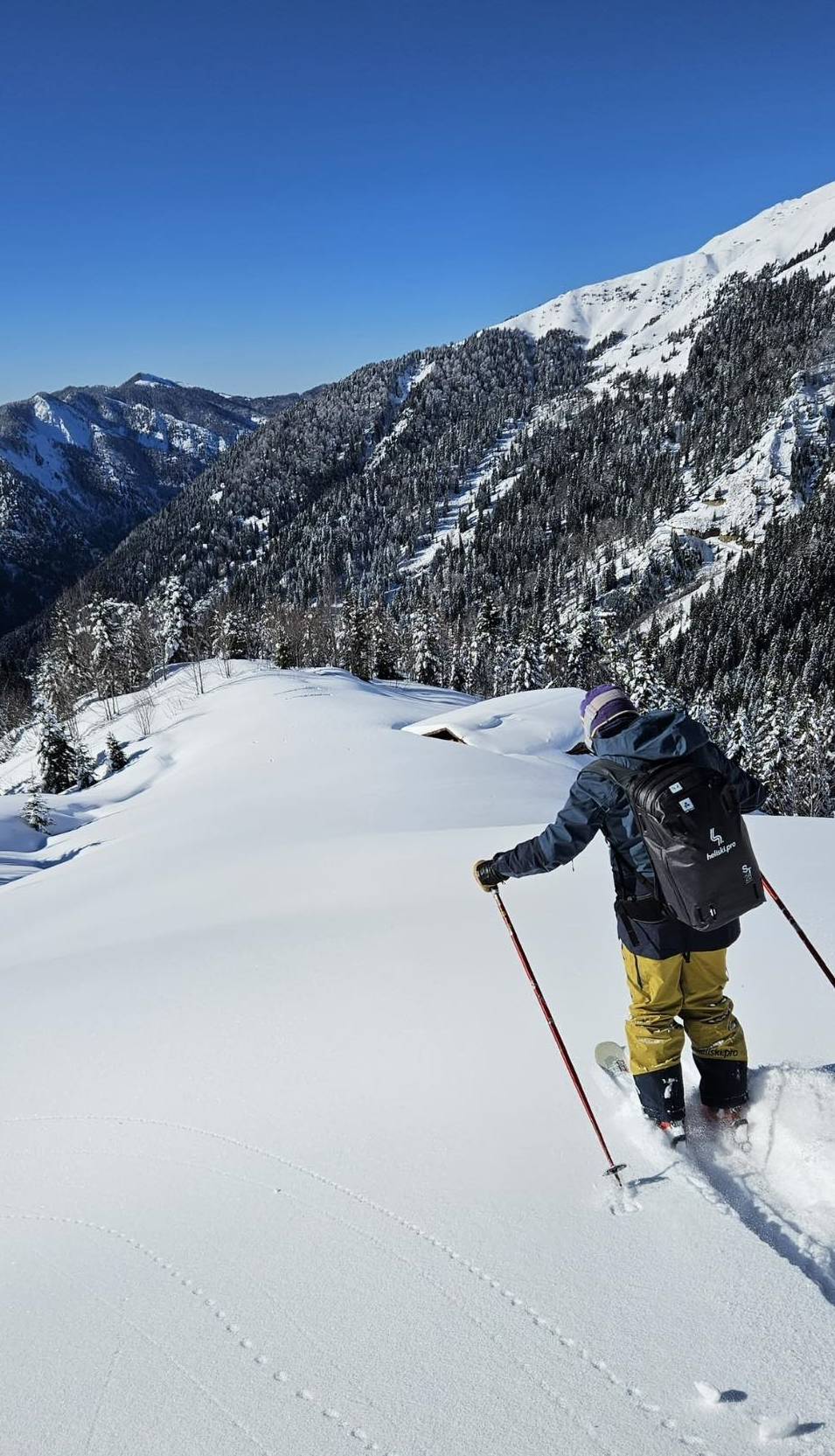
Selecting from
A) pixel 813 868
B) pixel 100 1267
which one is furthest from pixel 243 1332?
pixel 813 868

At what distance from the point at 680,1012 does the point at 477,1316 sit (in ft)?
5.78

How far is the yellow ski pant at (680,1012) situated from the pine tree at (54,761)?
4209cm

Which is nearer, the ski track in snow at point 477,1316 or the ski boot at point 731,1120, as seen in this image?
the ski track in snow at point 477,1316

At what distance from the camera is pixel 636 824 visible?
11.7 ft

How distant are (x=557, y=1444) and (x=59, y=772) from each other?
43540mm

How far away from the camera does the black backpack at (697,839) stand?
3271mm

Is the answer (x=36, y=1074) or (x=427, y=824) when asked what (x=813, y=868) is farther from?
(x=427, y=824)

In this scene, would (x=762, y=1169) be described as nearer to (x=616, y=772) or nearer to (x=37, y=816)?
(x=616, y=772)

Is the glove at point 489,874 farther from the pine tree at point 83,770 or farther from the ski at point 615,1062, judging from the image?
the pine tree at point 83,770

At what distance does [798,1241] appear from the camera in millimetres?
2766

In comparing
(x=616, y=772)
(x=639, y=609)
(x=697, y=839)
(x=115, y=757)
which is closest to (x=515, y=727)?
(x=115, y=757)

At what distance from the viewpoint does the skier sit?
11.7 feet

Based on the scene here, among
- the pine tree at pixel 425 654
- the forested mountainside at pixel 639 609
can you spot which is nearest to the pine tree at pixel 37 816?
the forested mountainside at pixel 639 609

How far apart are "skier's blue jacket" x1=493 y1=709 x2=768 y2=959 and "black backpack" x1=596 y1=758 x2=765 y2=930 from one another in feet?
0.36
